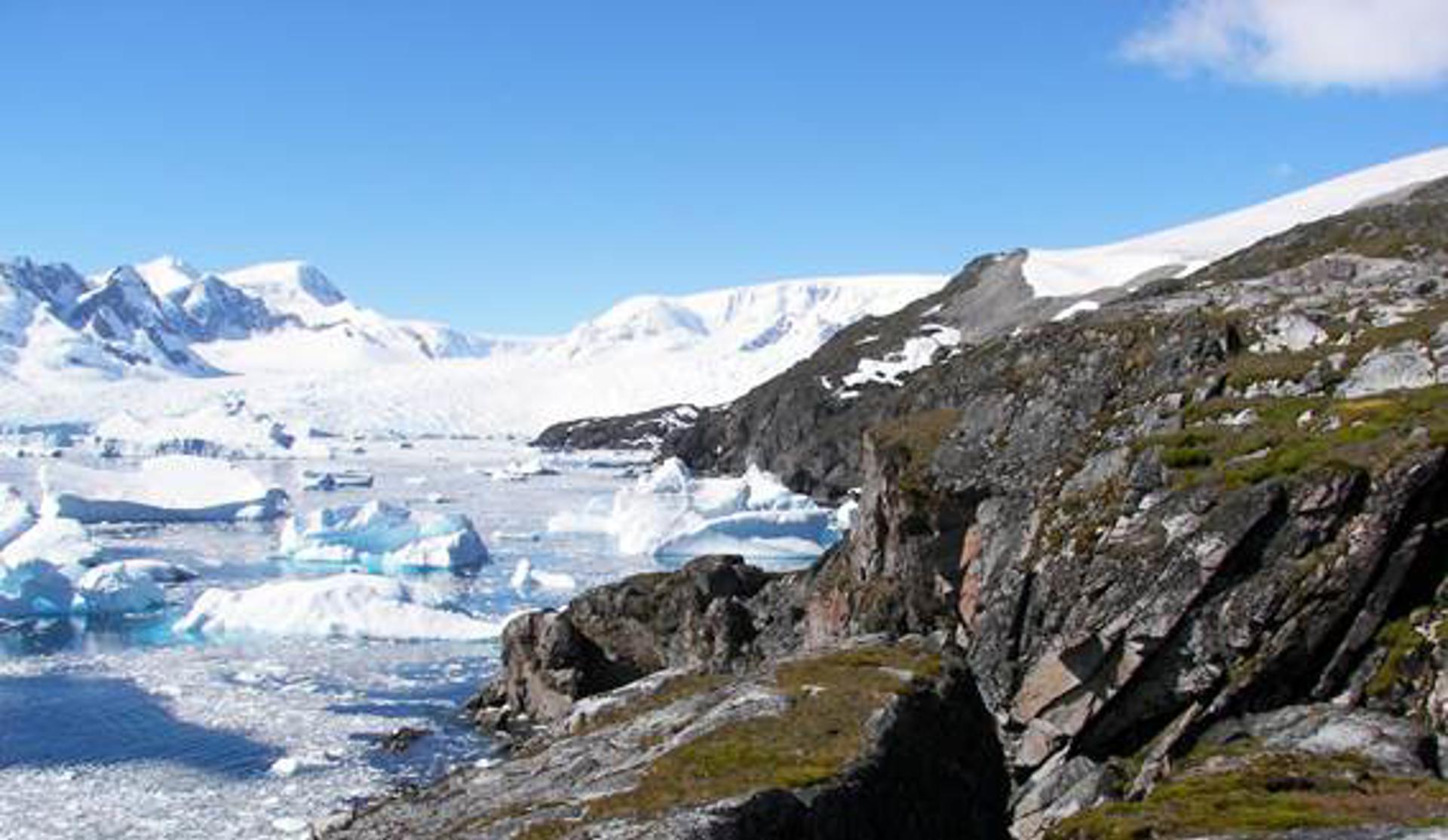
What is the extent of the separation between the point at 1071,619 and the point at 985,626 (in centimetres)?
194

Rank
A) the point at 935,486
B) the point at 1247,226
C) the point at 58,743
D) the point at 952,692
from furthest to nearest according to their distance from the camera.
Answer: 1. the point at 1247,226
2. the point at 58,743
3. the point at 935,486
4. the point at 952,692

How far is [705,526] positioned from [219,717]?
33.4 meters

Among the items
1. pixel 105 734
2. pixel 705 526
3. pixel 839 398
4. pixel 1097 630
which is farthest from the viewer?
pixel 839 398

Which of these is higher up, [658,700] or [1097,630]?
[658,700]

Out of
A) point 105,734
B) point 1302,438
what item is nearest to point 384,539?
point 105,734

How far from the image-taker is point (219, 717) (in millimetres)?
31906

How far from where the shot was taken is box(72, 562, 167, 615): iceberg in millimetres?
46469

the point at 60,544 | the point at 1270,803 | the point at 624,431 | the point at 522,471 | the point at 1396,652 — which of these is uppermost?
the point at 624,431

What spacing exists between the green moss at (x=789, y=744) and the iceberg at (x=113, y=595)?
3763 centimetres

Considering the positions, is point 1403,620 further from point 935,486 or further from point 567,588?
point 567,588

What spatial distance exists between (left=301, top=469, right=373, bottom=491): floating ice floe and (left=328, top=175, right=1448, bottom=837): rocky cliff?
6563 centimetres

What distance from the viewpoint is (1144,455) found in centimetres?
2141

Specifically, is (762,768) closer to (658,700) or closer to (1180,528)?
(658,700)

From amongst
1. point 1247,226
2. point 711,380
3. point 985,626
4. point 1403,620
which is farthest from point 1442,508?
point 711,380
